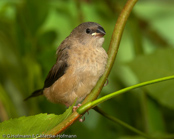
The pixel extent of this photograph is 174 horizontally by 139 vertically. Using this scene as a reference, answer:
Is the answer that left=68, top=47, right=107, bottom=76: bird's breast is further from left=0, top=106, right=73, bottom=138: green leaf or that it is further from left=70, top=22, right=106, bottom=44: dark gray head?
left=0, top=106, right=73, bottom=138: green leaf

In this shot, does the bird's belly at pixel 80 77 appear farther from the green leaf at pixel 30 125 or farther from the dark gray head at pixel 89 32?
the green leaf at pixel 30 125

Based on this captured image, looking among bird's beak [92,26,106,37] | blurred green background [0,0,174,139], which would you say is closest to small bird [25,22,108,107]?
bird's beak [92,26,106,37]

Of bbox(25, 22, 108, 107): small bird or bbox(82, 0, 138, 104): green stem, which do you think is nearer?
bbox(82, 0, 138, 104): green stem

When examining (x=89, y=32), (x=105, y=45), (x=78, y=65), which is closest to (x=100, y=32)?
(x=89, y=32)

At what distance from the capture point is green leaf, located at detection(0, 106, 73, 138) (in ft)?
2.96

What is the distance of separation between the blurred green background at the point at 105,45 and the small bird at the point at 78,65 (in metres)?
0.29

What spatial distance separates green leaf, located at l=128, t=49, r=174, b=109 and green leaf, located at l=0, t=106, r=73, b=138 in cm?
77

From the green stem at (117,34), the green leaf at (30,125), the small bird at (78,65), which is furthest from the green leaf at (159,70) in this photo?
the green leaf at (30,125)

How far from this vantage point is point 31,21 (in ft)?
5.78

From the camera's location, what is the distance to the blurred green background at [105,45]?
1.59m

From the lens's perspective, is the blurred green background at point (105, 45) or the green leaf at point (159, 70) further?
the blurred green background at point (105, 45)

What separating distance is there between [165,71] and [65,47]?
0.55m

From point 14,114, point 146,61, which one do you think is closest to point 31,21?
point 14,114

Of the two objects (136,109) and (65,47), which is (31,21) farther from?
(136,109)
